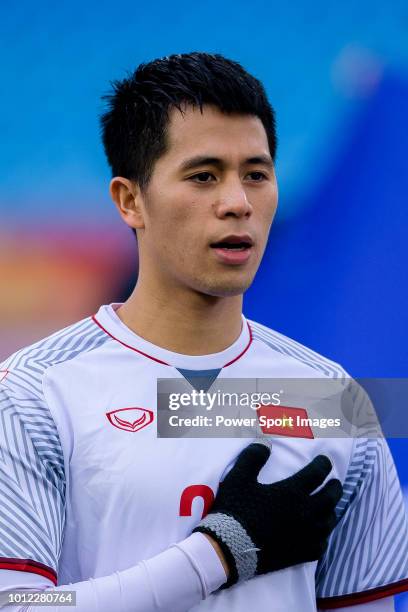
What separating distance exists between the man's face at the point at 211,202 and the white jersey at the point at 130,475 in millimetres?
164

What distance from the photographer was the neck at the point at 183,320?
1.74 metres

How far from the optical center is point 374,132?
2.64m

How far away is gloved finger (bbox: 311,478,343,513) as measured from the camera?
1645mm

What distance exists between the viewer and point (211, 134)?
1.67 meters

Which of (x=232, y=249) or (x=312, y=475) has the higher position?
(x=232, y=249)

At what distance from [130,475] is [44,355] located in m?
0.28

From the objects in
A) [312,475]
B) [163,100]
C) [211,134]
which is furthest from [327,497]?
[163,100]

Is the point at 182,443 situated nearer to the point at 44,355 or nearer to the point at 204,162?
the point at 44,355

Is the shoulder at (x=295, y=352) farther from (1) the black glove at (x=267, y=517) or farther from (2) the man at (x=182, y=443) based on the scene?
(1) the black glove at (x=267, y=517)

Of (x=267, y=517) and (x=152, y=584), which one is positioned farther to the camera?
(x=267, y=517)

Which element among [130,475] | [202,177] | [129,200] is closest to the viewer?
[130,475]

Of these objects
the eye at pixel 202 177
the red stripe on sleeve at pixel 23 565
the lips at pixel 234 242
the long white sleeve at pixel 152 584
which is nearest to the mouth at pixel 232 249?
the lips at pixel 234 242

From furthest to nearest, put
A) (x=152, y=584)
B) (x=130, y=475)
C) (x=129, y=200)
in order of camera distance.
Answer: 1. (x=129, y=200)
2. (x=130, y=475)
3. (x=152, y=584)

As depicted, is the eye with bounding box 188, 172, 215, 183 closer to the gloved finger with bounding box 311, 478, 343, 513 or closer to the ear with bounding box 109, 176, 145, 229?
the ear with bounding box 109, 176, 145, 229
